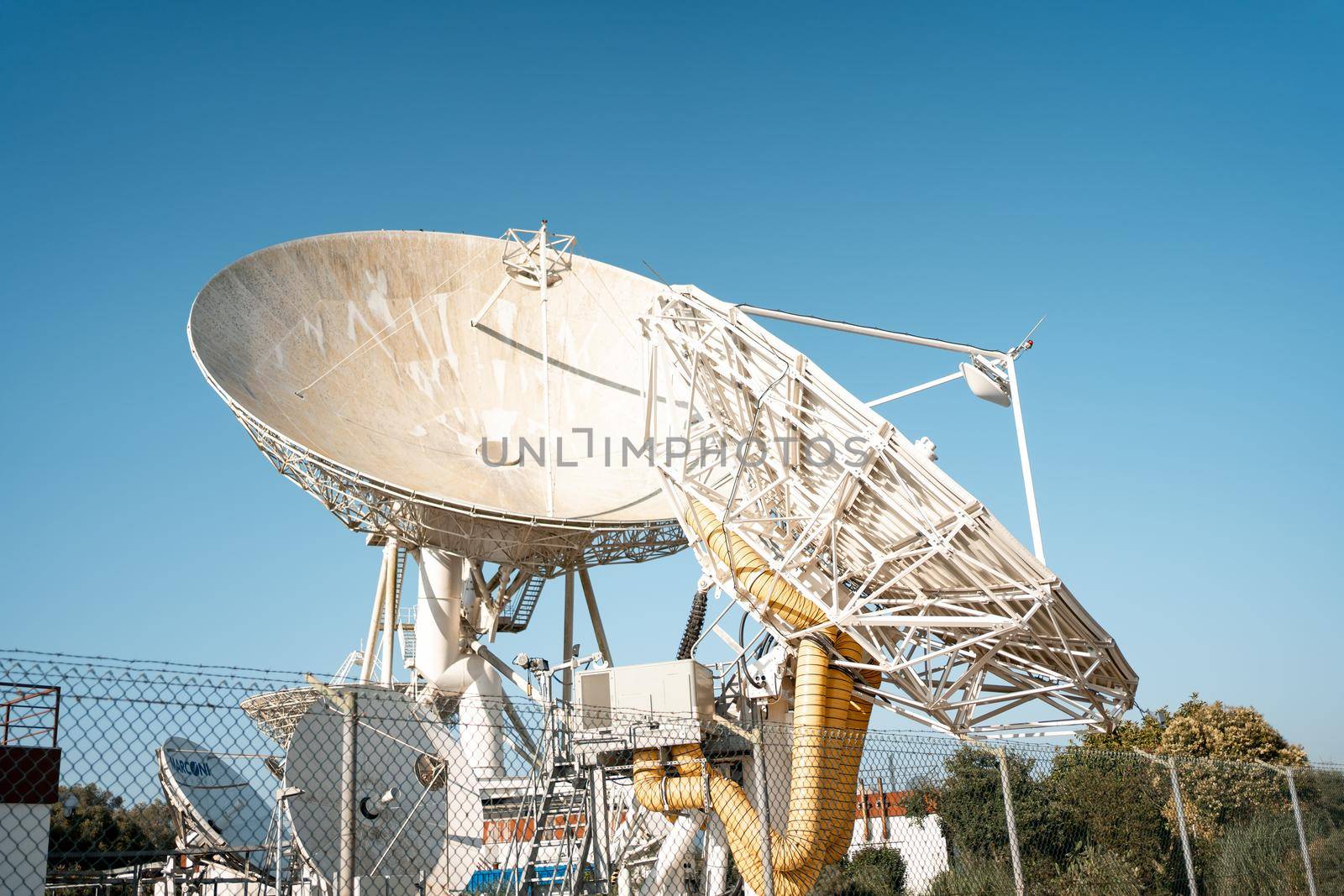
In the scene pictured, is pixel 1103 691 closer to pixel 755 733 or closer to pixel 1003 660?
pixel 1003 660

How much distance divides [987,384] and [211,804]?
74.1ft

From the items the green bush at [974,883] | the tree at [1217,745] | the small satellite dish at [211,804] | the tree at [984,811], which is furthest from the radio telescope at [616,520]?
the tree at [1217,745]

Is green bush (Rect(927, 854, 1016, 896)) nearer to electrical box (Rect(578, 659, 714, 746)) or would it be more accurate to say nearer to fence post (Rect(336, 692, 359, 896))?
electrical box (Rect(578, 659, 714, 746))

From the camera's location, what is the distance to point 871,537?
1540cm

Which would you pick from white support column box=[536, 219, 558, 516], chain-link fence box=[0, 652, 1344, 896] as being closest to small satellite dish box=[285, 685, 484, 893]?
chain-link fence box=[0, 652, 1344, 896]

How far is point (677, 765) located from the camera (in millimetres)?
19203

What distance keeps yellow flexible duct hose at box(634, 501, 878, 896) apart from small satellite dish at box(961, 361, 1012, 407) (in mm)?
4492

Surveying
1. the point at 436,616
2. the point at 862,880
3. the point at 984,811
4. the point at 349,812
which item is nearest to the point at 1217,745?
the point at 984,811

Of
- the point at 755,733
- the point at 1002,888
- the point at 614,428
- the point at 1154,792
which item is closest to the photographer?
the point at 755,733

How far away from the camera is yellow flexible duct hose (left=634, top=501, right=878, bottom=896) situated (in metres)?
16.1

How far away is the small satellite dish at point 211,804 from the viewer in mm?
27188

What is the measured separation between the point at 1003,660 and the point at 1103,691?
52.0 inches

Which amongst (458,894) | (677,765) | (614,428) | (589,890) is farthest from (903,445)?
(614,428)

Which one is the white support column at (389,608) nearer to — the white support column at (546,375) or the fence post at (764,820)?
the white support column at (546,375)
